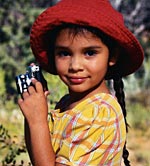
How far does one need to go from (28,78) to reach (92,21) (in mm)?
456

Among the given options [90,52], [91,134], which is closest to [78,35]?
[90,52]

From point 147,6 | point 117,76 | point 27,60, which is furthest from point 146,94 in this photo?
point 117,76

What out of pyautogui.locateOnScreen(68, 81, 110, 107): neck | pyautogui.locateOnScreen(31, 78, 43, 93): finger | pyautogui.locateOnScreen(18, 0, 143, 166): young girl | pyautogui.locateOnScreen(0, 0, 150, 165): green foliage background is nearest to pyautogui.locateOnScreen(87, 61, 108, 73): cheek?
pyautogui.locateOnScreen(18, 0, 143, 166): young girl

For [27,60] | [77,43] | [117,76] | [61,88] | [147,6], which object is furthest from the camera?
[147,6]

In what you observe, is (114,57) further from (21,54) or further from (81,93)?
(21,54)

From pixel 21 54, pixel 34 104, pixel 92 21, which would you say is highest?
pixel 92 21

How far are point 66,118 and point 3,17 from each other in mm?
9330

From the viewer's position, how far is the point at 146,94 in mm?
12328

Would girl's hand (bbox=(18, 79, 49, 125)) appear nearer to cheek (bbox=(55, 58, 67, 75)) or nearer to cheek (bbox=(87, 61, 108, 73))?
cheek (bbox=(55, 58, 67, 75))

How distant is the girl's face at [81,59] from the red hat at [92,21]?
7cm

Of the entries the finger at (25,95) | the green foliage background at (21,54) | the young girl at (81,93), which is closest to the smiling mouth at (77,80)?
the young girl at (81,93)

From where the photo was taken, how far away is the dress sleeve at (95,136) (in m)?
2.50

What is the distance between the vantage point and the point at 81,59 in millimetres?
2588

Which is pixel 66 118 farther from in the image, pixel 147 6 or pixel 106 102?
pixel 147 6
